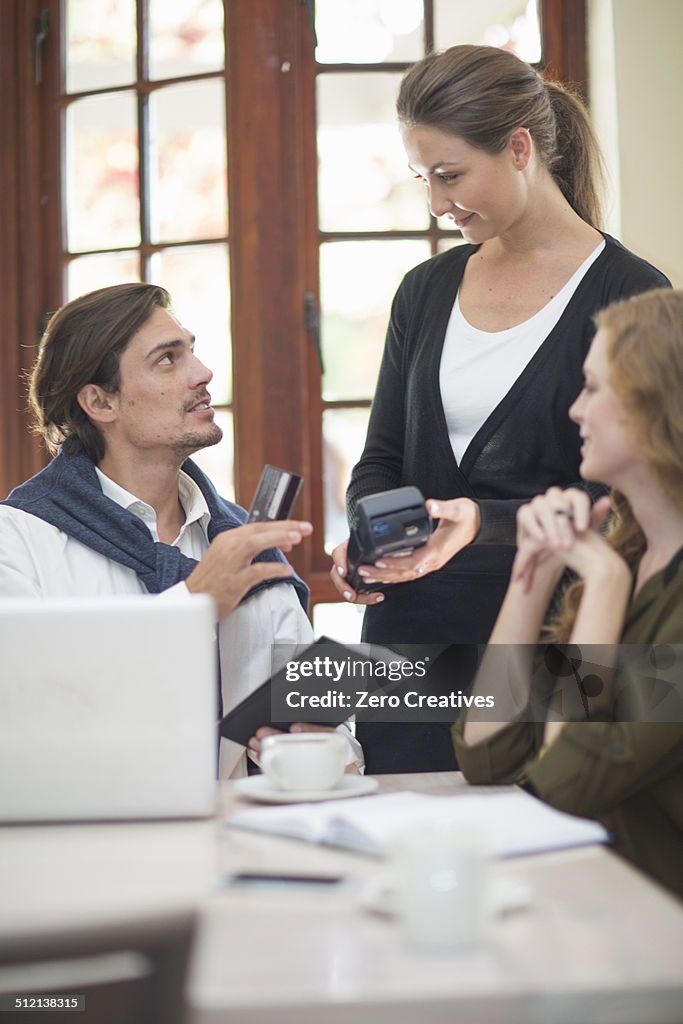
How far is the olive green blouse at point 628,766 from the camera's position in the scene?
103 centimetres

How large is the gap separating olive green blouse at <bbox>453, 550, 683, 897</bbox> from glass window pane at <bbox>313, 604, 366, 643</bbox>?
158 cm

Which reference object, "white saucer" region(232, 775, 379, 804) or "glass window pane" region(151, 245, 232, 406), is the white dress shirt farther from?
"glass window pane" region(151, 245, 232, 406)

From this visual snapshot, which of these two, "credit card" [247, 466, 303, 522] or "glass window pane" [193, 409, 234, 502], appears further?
"glass window pane" [193, 409, 234, 502]

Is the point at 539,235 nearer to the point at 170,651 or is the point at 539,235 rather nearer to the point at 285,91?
the point at 170,651

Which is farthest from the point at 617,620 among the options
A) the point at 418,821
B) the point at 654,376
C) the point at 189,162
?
the point at 189,162

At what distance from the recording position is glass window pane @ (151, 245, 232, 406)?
9.23 ft

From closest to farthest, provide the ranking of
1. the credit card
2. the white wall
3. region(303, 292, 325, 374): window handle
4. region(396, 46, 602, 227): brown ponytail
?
the credit card, region(396, 46, 602, 227): brown ponytail, the white wall, region(303, 292, 325, 374): window handle

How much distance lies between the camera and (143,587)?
1.78m

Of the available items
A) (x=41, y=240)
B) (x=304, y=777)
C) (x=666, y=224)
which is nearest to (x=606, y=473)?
(x=304, y=777)

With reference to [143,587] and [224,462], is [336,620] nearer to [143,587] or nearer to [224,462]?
[224,462]

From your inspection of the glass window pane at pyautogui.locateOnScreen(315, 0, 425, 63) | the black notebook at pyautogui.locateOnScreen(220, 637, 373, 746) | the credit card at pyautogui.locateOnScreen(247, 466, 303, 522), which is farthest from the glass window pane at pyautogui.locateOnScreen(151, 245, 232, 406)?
the black notebook at pyautogui.locateOnScreen(220, 637, 373, 746)

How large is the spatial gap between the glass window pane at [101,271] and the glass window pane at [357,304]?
0.48 metres

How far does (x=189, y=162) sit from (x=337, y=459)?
80 cm

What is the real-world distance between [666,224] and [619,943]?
7.20ft
